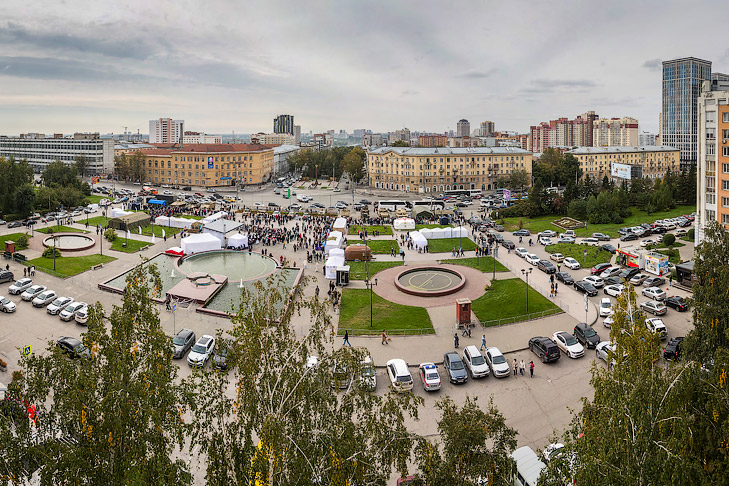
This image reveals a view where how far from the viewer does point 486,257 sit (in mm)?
43531

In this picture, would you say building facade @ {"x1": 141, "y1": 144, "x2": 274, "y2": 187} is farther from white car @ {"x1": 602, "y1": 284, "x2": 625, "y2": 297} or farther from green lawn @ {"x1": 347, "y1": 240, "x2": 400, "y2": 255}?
white car @ {"x1": 602, "y1": 284, "x2": 625, "y2": 297}

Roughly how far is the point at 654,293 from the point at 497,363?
15.8 meters

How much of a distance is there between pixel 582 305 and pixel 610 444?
23.6 metres

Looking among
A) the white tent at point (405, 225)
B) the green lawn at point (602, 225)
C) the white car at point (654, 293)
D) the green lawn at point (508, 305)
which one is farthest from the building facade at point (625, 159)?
the green lawn at point (508, 305)

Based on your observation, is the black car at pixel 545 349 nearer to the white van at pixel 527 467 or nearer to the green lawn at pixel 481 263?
the white van at pixel 527 467

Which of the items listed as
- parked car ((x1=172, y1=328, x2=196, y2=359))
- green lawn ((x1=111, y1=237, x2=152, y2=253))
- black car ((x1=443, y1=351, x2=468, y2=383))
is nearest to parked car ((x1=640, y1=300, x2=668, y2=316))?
black car ((x1=443, y1=351, x2=468, y2=383))

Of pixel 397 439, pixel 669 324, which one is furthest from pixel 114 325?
pixel 669 324

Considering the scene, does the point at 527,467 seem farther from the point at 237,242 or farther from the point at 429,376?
the point at 237,242

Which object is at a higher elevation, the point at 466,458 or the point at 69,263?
the point at 69,263

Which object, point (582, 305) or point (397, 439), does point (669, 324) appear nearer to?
point (582, 305)

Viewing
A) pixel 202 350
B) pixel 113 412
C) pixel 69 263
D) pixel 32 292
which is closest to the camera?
pixel 113 412

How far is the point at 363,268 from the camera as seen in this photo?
131 ft

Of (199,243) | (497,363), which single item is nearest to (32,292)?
(199,243)

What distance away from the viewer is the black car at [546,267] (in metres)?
38.4
